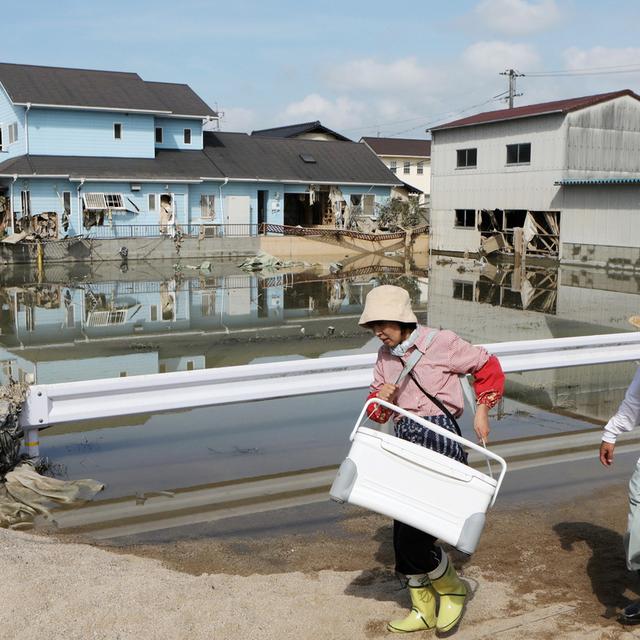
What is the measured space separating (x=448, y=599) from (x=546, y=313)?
16.1 metres

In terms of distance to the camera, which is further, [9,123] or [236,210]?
[236,210]

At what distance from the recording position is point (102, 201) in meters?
38.6

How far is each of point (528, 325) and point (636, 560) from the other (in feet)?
44.4

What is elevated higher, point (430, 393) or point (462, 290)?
point (430, 393)

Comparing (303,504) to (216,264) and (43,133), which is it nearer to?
(216,264)

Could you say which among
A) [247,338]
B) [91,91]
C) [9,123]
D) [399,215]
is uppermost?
[91,91]

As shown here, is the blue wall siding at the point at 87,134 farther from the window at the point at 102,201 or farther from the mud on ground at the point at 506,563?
the mud on ground at the point at 506,563

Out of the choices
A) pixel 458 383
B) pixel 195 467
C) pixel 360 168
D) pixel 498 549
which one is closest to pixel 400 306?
pixel 458 383

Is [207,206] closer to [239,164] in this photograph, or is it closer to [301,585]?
[239,164]

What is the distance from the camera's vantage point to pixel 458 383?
156 inches

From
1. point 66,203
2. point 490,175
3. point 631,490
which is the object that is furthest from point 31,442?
point 490,175

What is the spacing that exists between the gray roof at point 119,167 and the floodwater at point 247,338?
6376 millimetres

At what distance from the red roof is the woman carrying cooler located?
3423cm

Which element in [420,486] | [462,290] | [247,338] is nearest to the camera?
[420,486]
